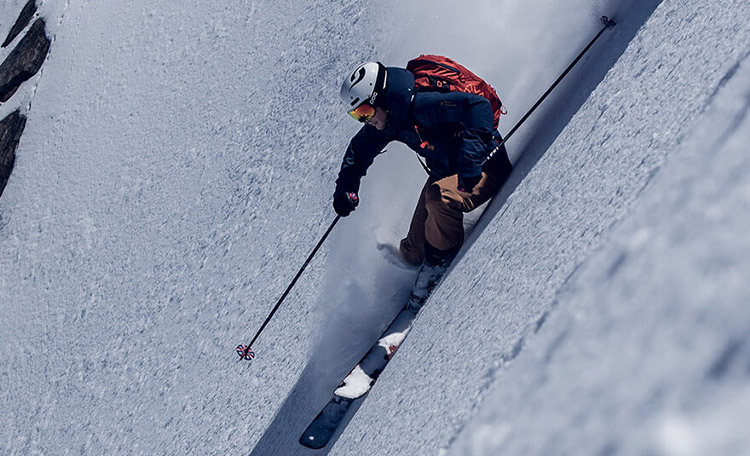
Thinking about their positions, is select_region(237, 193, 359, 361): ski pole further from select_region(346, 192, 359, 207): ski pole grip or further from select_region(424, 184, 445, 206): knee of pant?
select_region(424, 184, 445, 206): knee of pant

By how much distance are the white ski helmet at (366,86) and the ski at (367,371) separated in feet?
3.82

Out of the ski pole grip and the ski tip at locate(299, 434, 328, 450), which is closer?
the ski tip at locate(299, 434, 328, 450)

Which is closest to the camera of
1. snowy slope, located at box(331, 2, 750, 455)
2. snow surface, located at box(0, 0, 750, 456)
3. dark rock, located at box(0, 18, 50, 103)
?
snowy slope, located at box(331, 2, 750, 455)

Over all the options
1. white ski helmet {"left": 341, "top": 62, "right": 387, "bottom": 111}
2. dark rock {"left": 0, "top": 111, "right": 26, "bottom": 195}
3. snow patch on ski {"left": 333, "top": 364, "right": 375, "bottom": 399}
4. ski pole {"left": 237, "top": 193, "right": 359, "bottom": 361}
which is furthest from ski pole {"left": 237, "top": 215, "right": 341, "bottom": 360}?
dark rock {"left": 0, "top": 111, "right": 26, "bottom": 195}

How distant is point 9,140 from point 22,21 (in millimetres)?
3643

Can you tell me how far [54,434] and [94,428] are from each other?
2.75ft

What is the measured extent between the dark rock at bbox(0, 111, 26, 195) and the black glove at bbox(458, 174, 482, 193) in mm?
9383

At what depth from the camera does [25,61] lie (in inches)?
456

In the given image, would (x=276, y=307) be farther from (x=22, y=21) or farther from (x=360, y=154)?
(x=22, y=21)

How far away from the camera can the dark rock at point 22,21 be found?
498 inches

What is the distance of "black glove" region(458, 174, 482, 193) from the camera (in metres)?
3.61

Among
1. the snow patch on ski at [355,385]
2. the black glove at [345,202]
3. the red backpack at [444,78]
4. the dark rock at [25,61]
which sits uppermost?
the red backpack at [444,78]

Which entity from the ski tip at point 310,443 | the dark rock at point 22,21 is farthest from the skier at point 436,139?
the dark rock at point 22,21

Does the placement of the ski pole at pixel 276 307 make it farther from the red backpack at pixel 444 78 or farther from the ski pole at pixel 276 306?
the red backpack at pixel 444 78
